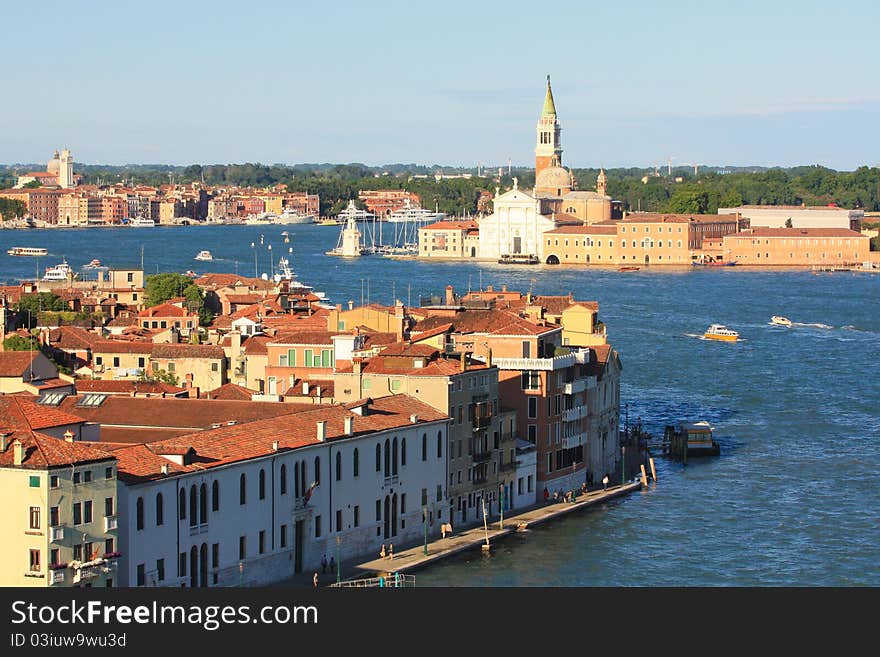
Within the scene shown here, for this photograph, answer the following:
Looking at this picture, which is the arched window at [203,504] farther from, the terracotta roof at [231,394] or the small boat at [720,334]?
the small boat at [720,334]

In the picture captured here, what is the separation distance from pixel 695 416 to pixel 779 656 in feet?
61.0

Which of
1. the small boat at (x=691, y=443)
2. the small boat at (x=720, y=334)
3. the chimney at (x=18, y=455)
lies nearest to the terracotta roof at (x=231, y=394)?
the small boat at (x=691, y=443)

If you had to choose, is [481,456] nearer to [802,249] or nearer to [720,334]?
[720,334]

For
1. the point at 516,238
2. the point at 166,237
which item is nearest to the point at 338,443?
the point at 516,238

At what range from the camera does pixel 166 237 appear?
101500 mm

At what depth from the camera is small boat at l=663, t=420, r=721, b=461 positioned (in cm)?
2350

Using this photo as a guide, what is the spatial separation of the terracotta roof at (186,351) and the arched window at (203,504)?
928cm

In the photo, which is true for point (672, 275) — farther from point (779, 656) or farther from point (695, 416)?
point (779, 656)

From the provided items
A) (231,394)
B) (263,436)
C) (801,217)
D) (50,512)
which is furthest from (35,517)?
(801,217)

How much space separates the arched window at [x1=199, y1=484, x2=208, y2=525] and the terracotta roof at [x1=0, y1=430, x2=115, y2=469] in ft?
3.81

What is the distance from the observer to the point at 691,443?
2361 cm

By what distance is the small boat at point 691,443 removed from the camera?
2350cm

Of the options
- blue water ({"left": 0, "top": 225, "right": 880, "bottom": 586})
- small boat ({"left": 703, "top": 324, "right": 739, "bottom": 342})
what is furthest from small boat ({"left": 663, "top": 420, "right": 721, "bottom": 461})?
small boat ({"left": 703, "top": 324, "right": 739, "bottom": 342})

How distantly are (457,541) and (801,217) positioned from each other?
68191mm
